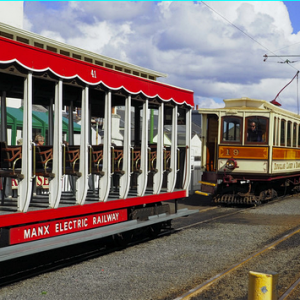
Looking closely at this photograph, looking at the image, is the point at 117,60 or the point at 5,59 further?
the point at 117,60

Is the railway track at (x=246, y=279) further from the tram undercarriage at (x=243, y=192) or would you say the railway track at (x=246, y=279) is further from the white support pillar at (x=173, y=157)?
the tram undercarriage at (x=243, y=192)

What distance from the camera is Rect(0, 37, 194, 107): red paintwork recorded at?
20.3 ft

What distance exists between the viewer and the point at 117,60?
349 inches

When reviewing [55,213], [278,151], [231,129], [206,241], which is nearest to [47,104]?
[55,213]

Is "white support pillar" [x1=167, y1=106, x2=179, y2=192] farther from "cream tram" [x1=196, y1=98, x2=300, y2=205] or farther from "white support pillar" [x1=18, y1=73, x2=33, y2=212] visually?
"cream tram" [x1=196, y1=98, x2=300, y2=205]

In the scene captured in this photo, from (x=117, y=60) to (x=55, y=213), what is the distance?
311 cm

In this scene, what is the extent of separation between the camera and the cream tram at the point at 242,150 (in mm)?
16688

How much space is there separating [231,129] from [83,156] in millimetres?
10064

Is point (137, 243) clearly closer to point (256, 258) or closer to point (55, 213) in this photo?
point (256, 258)

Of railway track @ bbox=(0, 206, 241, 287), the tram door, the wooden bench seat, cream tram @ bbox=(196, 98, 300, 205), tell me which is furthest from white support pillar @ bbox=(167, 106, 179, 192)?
the tram door

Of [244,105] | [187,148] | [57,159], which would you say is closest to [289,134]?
[244,105]

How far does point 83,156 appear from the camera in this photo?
7.68 metres

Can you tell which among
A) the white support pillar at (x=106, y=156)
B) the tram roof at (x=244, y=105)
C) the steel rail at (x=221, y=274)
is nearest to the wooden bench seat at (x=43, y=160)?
the white support pillar at (x=106, y=156)

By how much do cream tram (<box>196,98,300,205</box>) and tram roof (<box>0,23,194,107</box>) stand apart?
22.9 ft
